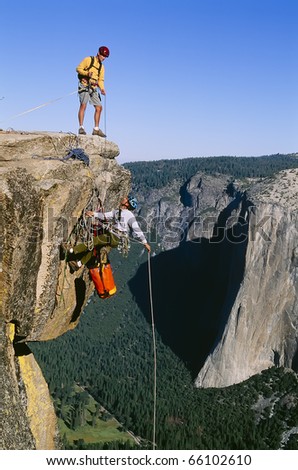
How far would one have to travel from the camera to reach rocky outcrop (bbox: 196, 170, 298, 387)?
7775cm

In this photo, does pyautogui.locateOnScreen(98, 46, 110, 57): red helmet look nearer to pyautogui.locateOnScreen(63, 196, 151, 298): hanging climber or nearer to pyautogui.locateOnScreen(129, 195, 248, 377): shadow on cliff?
pyautogui.locateOnScreen(63, 196, 151, 298): hanging climber

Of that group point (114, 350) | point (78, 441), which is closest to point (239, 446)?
point (78, 441)

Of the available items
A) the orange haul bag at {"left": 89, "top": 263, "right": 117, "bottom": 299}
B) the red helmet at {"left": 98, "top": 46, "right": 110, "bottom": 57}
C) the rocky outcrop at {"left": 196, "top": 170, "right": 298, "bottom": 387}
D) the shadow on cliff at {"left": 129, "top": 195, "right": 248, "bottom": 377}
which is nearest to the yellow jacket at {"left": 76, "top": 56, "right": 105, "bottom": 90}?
the red helmet at {"left": 98, "top": 46, "right": 110, "bottom": 57}

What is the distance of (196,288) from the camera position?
12250 centimetres

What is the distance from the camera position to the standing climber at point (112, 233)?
13.4m

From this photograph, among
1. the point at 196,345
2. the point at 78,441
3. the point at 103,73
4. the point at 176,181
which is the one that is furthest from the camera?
the point at 176,181

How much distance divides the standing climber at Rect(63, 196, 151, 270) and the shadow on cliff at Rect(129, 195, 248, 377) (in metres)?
68.9

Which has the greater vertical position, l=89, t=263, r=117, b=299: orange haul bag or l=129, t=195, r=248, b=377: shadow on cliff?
l=89, t=263, r=117, b=299: orange haul bag

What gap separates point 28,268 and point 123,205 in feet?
11.7

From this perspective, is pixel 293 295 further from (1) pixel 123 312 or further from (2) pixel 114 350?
(1) pixel 123 312

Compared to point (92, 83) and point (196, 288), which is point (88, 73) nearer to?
point (92, 83)

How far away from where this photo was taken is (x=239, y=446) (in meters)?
57.2

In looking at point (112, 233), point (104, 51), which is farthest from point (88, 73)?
point (112, 233)

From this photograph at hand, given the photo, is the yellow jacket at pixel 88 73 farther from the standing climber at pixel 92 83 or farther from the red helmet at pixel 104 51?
the red helmet at pixel 104 51
